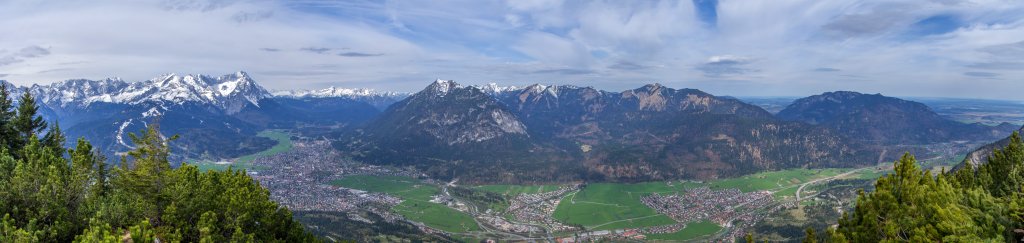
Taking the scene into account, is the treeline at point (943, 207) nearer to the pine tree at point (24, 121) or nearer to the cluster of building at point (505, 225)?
the pine tree at point (24, 121)

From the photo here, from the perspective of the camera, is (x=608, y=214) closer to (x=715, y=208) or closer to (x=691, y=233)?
(x=691, y=233)

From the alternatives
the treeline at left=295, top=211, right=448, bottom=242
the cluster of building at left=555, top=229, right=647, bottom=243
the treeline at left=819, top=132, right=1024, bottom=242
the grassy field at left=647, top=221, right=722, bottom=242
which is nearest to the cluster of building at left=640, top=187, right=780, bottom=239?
the grassy field at left=647, top=221, right=722, bottom=242

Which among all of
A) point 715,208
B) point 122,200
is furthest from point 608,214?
point 122,200

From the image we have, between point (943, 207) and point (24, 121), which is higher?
point (24, 121)

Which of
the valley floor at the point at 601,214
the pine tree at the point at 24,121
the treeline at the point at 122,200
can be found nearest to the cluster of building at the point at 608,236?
the valley floor at the point at 601,214

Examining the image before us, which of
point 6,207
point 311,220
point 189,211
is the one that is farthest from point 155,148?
point 311,220
